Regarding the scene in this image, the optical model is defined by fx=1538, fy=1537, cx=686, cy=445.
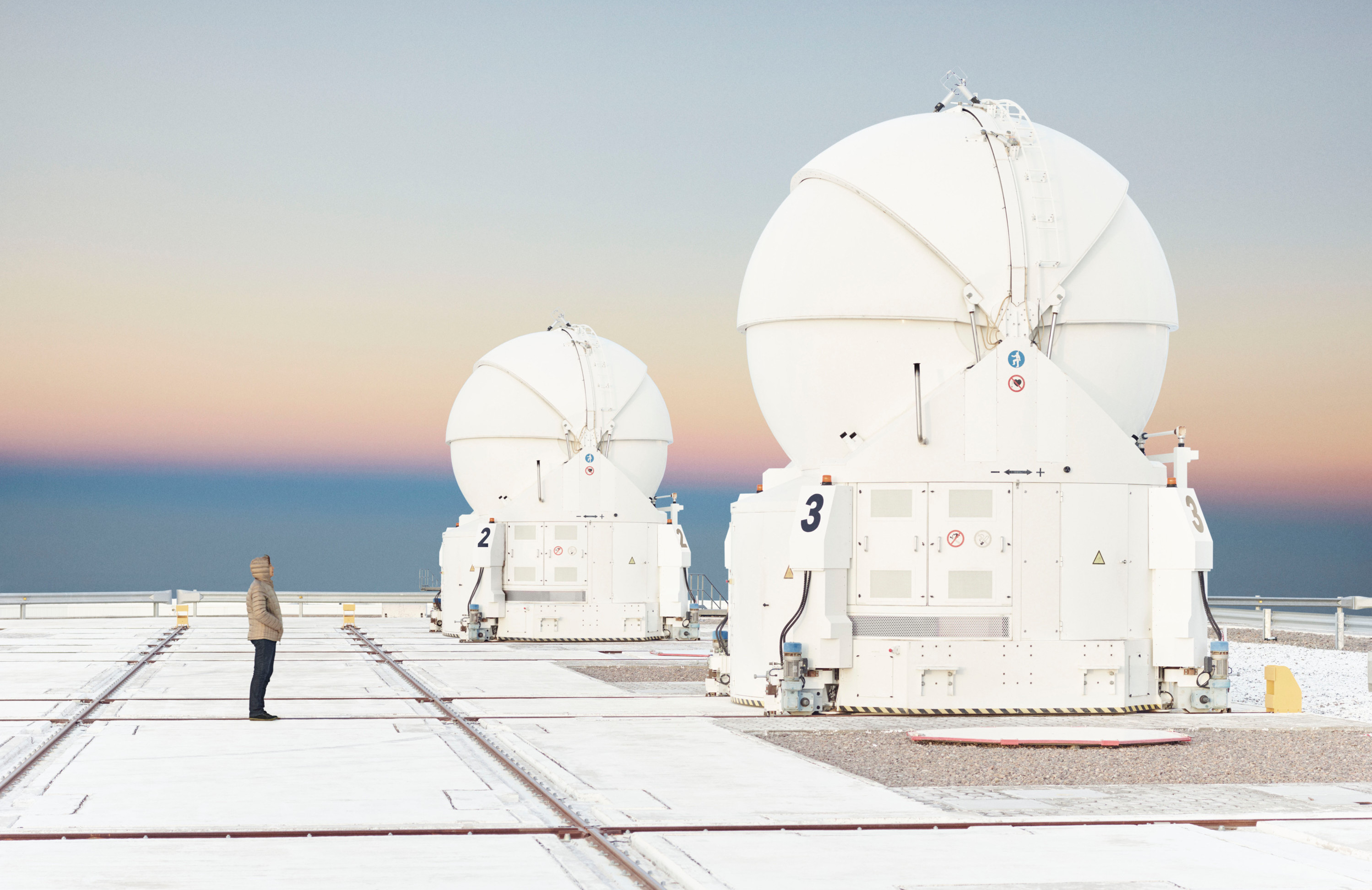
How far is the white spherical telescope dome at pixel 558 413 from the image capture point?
29.5 meters

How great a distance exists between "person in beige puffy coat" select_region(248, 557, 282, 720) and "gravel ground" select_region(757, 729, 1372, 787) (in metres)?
4.71

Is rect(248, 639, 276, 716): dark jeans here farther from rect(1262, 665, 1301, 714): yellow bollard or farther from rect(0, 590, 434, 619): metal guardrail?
rect(0, 590, 434, 619): metal guardrail

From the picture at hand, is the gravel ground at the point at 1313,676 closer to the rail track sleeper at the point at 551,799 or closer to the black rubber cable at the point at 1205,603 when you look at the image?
the black rubber cable at the point at 1205,603

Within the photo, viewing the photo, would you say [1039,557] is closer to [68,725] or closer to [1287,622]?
[68,725]

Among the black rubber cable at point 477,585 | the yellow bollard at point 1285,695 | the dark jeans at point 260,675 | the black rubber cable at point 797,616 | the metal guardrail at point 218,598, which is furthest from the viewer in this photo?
the metal guardrail at point 218,598

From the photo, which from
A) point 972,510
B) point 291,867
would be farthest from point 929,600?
point 291,867

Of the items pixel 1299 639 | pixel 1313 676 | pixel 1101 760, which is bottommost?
pixel 1101 760

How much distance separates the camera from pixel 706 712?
15.3 metres

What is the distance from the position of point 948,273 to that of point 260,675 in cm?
760

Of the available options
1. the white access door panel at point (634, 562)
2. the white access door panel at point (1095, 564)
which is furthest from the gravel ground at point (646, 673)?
the white access door panel at point (634, 562)

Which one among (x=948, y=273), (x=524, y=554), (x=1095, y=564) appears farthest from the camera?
(x=524, y=554)

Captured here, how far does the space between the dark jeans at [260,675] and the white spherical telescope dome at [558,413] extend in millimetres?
14329

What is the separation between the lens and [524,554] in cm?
2797

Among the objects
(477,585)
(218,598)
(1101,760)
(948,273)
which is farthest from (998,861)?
(218,598)
